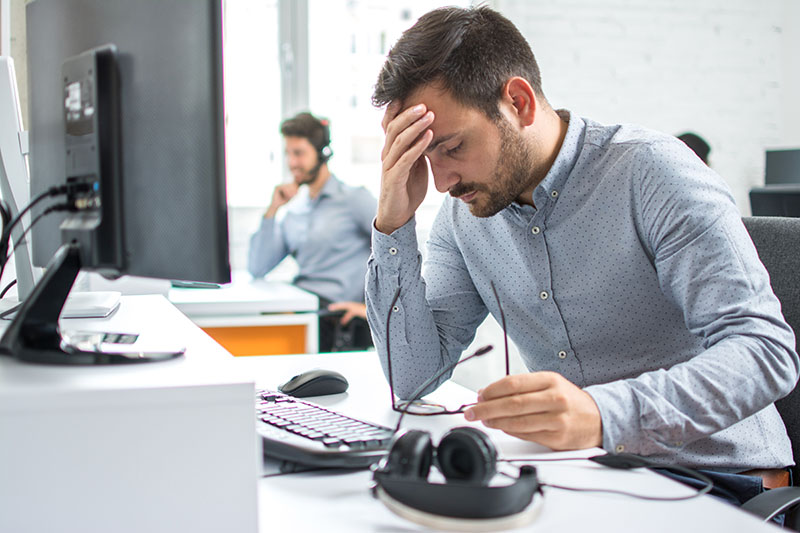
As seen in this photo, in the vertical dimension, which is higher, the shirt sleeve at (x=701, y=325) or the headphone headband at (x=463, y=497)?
the shirt sleeve at (x=701, y=325)

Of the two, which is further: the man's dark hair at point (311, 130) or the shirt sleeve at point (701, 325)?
the man's dark hair at point (311, 130)

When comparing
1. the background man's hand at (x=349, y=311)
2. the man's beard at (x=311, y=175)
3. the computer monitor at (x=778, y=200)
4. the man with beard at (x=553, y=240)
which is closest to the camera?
the man with beard at (x=553, y=240)

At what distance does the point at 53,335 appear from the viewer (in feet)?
2.33

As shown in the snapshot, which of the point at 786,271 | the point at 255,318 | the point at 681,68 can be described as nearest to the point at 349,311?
the point at 255,318

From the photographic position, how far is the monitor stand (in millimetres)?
666

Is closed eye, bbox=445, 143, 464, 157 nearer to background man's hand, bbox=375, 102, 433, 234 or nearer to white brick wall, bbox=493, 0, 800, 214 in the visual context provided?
background man's hand, bbox=375, 102, 433, 234

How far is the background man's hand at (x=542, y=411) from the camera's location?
2.53ft

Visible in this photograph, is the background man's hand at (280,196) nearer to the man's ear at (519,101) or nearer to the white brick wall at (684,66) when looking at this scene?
the white brick wall at (684,66)

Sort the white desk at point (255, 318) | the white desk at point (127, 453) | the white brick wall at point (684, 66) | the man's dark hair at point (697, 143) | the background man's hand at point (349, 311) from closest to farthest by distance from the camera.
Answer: the white desk at point (127, 453)
the white desk at point (255, 318)
the background man's hand at point (349, 311)
the man's dark hair at point (697, 143)
the white brick wall at point (684, 66)

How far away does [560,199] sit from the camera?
1.17 meters

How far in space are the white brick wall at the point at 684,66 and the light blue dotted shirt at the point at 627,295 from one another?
2.89m

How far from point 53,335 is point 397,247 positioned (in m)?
0.58

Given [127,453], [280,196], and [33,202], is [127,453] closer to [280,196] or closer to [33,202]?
[33,202]

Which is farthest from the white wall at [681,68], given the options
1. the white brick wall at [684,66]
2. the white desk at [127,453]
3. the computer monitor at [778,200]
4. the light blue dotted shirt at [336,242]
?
the white desk at [127,453]
